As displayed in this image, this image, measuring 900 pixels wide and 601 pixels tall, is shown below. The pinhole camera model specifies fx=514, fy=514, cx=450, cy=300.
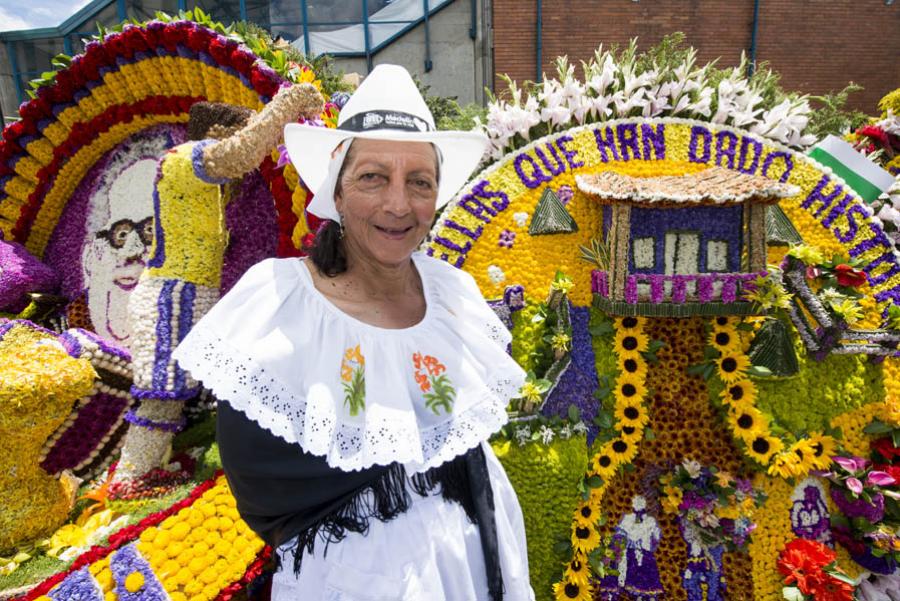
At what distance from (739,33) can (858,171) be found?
12210mm

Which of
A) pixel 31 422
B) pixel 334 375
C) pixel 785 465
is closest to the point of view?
pixel 334 375

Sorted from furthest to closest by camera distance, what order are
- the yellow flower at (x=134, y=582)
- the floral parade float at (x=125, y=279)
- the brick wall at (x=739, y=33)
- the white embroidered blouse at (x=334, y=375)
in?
the brick wall at (x=739, y=33), the floral parade float at (x=125, y=279), the yellow flower at (x=134, y=582), the white embroidered blouse at (x=334, y=375)

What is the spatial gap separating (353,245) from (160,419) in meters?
1.96

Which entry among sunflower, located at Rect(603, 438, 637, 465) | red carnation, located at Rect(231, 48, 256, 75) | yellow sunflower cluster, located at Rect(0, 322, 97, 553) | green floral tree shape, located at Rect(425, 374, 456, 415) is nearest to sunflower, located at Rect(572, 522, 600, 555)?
sunflower, located at Rect(603, 438, 637, 465)

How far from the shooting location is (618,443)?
275 centimetres

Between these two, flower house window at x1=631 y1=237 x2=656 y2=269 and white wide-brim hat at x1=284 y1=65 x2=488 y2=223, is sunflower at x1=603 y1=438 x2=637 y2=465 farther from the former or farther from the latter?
white wide-brim hat at x1=284 y1=65 x2=488 y2=223

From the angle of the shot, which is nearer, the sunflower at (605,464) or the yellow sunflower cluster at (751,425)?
the yellow sunflower cluster at (751,425)

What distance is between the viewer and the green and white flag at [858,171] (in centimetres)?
301

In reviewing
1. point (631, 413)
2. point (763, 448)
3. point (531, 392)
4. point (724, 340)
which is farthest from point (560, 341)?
point (763, 448)

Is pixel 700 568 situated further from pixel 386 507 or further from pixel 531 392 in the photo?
pixel 386 507

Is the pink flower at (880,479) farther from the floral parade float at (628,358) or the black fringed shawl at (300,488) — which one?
the black fringed shawl at (300,488)

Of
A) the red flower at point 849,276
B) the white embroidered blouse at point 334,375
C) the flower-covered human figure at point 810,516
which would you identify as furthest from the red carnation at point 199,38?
the flower-covered human figure at point 810,516

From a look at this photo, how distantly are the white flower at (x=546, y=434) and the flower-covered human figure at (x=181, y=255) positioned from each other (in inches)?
74.5

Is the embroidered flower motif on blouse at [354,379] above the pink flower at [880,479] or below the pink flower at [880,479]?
above
